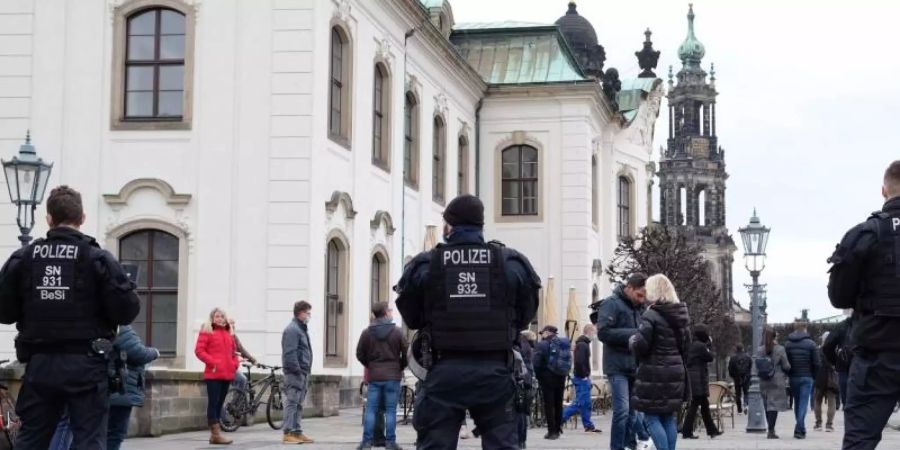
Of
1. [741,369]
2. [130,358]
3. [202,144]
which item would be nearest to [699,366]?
[202,144]

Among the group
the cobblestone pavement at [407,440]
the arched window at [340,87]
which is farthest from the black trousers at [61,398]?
the arched window at [340,87]

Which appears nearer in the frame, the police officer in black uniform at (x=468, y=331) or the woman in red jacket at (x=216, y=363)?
the police officer in black uniform at (x=468, y=331)

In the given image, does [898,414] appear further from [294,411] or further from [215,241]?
[294,411]

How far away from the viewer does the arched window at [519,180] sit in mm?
41562

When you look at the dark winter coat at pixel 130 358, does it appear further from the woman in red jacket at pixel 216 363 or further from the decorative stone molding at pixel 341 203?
the decorative stone molding at pixel 341 203

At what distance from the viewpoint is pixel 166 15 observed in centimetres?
2561

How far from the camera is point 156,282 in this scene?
2517 cm

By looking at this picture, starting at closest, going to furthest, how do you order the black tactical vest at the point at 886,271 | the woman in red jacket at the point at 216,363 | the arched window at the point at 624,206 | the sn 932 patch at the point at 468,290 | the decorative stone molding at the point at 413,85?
1. the sn 932 patch at the point at 468,290
2. the black tactical vest at the point at 886,271
3. the woman in red jacket at the point at 216,363
4. the decorative stone molding at the point at 413,85
5. the arched window at the point at 624,206

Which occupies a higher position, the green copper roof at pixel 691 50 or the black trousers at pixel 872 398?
the green copper roof at pixel 691 50

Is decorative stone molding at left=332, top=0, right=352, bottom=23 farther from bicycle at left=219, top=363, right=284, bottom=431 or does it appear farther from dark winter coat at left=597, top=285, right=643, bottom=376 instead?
dark winter coat at left=597, top=285, right=643, bottom=376

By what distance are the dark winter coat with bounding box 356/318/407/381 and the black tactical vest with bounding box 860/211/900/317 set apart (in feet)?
28.3

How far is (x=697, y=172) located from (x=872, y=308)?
121879 mm

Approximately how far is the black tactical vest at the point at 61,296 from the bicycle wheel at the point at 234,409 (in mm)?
11786

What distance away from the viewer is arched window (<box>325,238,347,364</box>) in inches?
1060
